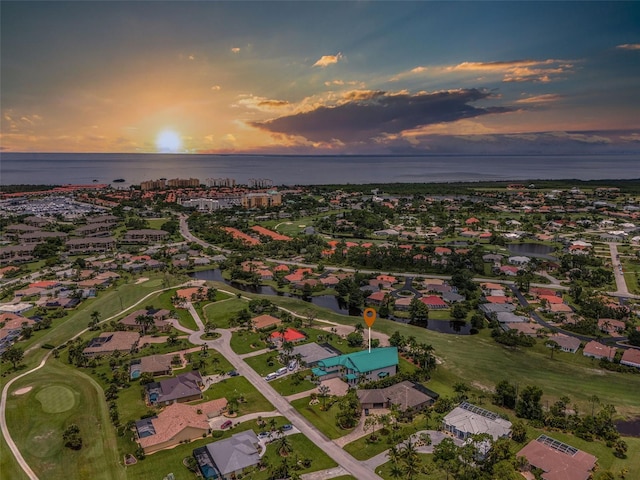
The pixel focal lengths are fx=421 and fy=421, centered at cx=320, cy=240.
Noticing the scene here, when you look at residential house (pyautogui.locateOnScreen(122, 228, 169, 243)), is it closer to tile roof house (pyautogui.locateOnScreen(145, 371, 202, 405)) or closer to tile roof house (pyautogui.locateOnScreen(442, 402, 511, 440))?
tile roof house (pyautogui.locateOnScreen(145, 371, 202, 405))

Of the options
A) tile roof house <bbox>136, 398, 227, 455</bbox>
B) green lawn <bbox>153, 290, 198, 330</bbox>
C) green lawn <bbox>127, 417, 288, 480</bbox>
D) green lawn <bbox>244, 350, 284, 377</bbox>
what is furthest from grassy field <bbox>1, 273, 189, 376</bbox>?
green lawn <bbox>244, 350, 284, 377</bbox>

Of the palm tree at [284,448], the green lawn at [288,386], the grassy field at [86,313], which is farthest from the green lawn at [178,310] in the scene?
the palm tree at [284,448]

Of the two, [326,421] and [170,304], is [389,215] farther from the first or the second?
[326,421]

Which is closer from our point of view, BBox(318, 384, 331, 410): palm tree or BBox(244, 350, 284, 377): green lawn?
BBox(318, 384, 331, 410): palm tree

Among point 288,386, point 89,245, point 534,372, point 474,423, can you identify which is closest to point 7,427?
point 288,386

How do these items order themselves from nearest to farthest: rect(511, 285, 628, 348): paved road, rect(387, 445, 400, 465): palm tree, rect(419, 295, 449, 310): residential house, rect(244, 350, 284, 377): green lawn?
rect(387, 445, 400, 465): palm tree, rect(244, 350, 284, 377): green lawn, rect(511, 285, 628, 348): paved road, rect(419, 295, 449, 310): residential house

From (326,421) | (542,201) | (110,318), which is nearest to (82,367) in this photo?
(110,318)

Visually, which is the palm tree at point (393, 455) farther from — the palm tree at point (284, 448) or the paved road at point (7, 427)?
the paved road at point (7, 427)

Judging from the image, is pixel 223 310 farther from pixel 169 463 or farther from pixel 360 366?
pixel 169 463
